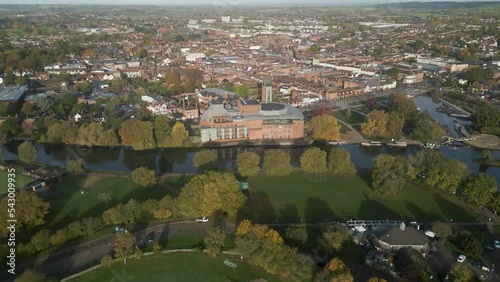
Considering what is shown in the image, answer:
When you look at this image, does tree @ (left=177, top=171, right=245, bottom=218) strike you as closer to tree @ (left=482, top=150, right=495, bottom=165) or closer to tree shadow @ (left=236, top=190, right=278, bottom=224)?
tree shadow @ (left=236, top=190, right=278, bottom=224)

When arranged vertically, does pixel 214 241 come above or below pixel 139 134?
below

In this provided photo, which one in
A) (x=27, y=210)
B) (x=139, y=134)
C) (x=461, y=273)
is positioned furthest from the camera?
(x=139, y=134)

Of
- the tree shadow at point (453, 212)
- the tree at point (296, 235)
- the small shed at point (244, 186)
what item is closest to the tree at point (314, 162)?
the small shed at point (244, 186)

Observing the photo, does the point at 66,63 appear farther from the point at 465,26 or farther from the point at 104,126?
the point at 465,26

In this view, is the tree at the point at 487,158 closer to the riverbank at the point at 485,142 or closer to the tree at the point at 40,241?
the riverbank at the point at 485,142

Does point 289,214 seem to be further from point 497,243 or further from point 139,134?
point 139,134

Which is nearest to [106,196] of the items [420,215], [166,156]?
[166,156]

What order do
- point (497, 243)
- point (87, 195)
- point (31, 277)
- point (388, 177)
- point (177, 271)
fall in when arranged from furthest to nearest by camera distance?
point (87, 195) < point (388, 177) < point (497, 243) < point (177, 271) < point (31, 277)
